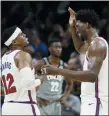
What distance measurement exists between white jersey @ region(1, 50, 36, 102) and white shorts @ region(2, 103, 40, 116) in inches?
3.1

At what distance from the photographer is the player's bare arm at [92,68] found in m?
4.37

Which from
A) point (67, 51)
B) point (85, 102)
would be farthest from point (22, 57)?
point (67, 51)

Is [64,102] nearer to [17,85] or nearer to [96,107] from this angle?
[17,85]

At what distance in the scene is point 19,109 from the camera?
19.0 feet

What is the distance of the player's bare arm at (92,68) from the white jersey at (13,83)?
1.42 m

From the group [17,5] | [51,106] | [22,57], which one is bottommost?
[51,106]

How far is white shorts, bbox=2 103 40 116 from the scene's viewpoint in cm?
580

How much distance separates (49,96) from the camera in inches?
313

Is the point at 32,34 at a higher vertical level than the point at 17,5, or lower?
lower

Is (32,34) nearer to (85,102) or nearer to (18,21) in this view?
(18,21)

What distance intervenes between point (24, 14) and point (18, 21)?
0.28 metres

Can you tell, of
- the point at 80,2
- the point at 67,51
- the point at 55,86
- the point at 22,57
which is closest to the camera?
the point at 22,57

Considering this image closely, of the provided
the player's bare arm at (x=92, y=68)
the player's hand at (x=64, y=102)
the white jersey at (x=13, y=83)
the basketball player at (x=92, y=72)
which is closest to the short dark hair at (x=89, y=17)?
the basketball player at (x=92, y=72)

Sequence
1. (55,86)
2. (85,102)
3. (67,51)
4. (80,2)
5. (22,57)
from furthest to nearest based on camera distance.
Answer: (80,2) → (67,51) → (55,86) → (22,57) → (85,102)
